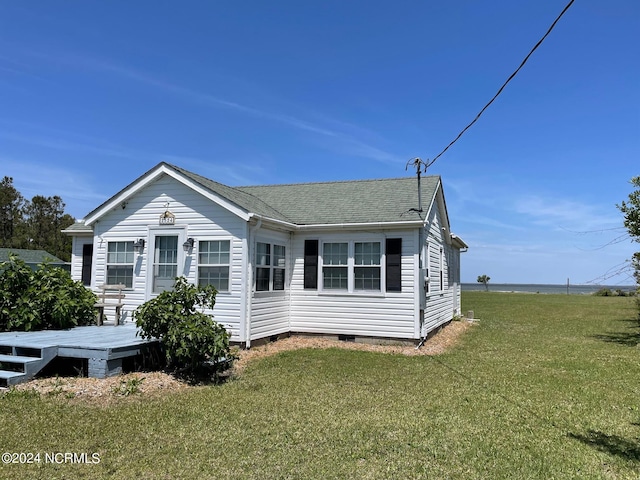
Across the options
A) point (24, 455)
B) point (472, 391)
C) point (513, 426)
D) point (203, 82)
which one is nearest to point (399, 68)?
point (203, 82)

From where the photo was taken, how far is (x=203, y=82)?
46.4ft

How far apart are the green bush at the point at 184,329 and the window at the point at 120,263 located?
4365 mm

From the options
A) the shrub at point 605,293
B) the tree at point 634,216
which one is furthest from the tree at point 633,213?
the shrub at point 605,293

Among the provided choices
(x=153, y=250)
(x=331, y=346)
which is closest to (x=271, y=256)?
(x=331, y=346)

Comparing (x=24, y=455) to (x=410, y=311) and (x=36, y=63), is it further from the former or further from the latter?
(x=36, y=63)

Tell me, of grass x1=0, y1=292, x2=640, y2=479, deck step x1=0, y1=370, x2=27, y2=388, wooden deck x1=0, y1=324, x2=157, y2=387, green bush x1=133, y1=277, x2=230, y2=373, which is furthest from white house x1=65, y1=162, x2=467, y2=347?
deck step x1=0, y1=370, x2=27, y2=388

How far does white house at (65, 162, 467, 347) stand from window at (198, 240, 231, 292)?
0.03 metres

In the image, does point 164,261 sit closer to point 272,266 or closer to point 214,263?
point 214,263

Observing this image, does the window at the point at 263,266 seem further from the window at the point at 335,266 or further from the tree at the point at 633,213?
the tree at the point at 633,213

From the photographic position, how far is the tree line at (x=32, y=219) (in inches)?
1446

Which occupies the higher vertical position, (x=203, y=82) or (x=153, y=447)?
(x=203, y=82)

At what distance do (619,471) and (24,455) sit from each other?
5660mm

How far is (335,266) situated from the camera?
11.8 meters

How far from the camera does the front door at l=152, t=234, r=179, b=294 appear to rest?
1101cm
